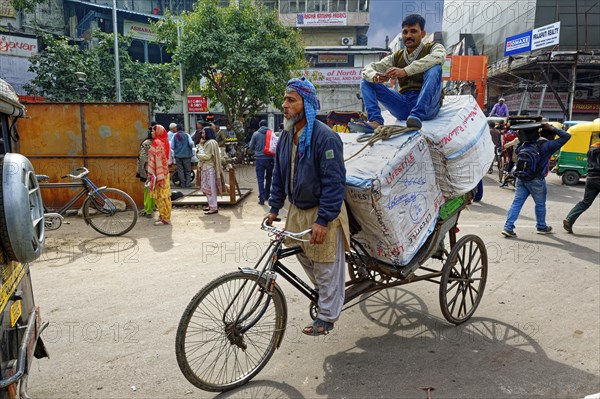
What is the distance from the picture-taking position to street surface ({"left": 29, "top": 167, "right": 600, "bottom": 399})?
288 centimetres

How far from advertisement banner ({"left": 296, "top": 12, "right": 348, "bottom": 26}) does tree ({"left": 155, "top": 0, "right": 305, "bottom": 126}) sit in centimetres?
1935

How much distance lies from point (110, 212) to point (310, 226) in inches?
196

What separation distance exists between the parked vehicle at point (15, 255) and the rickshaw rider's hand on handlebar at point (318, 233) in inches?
61.0

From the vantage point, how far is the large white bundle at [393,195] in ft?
9.60

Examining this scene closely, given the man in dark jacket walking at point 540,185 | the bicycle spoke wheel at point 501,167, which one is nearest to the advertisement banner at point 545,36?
the bicycle spoke wheel at point 501,167

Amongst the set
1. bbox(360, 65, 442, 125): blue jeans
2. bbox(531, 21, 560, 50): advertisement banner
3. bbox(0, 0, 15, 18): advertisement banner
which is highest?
bbox(0, 0, 15, 18): advertisement banner

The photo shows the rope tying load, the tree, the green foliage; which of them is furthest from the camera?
the green foliage

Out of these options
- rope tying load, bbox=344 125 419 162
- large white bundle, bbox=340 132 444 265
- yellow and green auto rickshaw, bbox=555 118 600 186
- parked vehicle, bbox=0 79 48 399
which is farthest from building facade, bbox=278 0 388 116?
parked vehicle, bbox=0 79 48 399

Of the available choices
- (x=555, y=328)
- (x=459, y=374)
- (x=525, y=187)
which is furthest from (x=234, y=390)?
(x=525, y=187)

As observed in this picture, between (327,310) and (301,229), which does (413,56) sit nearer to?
(301,229)

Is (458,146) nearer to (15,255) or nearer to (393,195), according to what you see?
(393,195)

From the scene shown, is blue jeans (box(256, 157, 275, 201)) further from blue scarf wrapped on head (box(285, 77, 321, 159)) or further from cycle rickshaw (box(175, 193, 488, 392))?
blue scarf wrapped on head (box(285, 77, 321, 159))

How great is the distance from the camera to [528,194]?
6820mm

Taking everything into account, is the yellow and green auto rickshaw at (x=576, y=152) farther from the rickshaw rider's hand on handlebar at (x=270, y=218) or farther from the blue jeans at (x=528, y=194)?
the rickshaw rider's hand on handlebar at (x=270, y=218)
